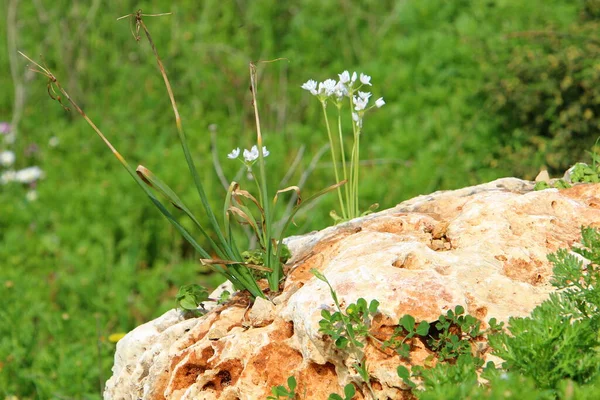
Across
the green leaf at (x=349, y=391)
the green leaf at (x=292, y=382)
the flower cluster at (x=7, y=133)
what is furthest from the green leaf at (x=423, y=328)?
the flower cluster at (x=7, y=133)

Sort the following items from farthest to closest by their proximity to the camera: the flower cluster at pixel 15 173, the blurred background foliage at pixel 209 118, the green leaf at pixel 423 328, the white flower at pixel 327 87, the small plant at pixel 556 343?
1. the flower cluster at pixel 15 173
2. the blurred background foliage at pixel 209 118
3. the white flower at pixel 327 87
4. the green leaf at pixel 423 328
5. the small plant at pixel 556 343

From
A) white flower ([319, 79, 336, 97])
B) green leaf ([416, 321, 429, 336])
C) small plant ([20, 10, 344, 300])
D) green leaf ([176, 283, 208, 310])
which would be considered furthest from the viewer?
white flower ([319, 79, 336, 97])

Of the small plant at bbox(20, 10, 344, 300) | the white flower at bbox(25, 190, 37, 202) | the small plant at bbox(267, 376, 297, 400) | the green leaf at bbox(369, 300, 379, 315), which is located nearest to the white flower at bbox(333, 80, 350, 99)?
the small plant at bbox(20, 10, 344, 300)

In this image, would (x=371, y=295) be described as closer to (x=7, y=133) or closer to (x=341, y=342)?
(x=341, y=342)

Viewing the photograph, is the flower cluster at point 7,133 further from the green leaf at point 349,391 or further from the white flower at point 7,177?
the green leaf at point 349,391

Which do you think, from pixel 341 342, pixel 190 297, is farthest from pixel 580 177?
pixel 190 297

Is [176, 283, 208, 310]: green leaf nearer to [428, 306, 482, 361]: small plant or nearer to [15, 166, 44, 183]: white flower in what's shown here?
[428, 306, 482, 361]: small plant
